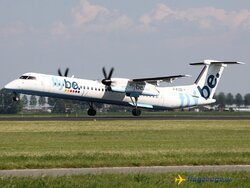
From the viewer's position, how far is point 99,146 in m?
29.3

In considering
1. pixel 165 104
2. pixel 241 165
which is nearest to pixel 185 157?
pixel 241 165

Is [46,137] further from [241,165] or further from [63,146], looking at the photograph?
[241,165]

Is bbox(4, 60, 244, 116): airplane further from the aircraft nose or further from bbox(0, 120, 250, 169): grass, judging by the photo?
bbox(0, 120, 250, 169): grass

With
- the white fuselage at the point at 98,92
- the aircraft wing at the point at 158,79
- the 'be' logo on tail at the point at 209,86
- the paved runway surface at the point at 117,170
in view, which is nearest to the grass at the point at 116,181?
the paved runway surface at the point at 117,170

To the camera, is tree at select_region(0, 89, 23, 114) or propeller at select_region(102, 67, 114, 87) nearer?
propeller at select_region(102, 67, 114, 87)

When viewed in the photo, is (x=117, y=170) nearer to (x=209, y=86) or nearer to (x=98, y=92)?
(x=98, y=92)

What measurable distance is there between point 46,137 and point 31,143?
4.05 metres

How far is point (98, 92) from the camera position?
61.3 meters

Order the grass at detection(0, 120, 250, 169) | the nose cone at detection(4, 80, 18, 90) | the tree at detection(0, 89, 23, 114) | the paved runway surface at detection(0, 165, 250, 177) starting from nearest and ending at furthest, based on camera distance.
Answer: the paved runway surface at detection(0, 165, 250, 177) → the grass at detection(0, 120, 250, 169) → the nose cone at detection(4, 80, 18, 90) → the tree at detection(0, 89, 23, 114)

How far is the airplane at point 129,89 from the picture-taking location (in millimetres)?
57875

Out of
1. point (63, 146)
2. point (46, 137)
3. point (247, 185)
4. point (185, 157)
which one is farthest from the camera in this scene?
point (46, 137)

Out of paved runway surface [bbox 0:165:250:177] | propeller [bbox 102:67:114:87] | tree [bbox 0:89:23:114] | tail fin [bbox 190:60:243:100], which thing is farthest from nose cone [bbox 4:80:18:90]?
tree [bbox 0:89:23:114]

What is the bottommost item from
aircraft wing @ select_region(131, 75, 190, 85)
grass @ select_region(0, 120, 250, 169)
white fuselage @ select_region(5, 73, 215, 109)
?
grass @ select_region(0, 120, 250, 169)

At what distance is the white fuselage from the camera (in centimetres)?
5766
